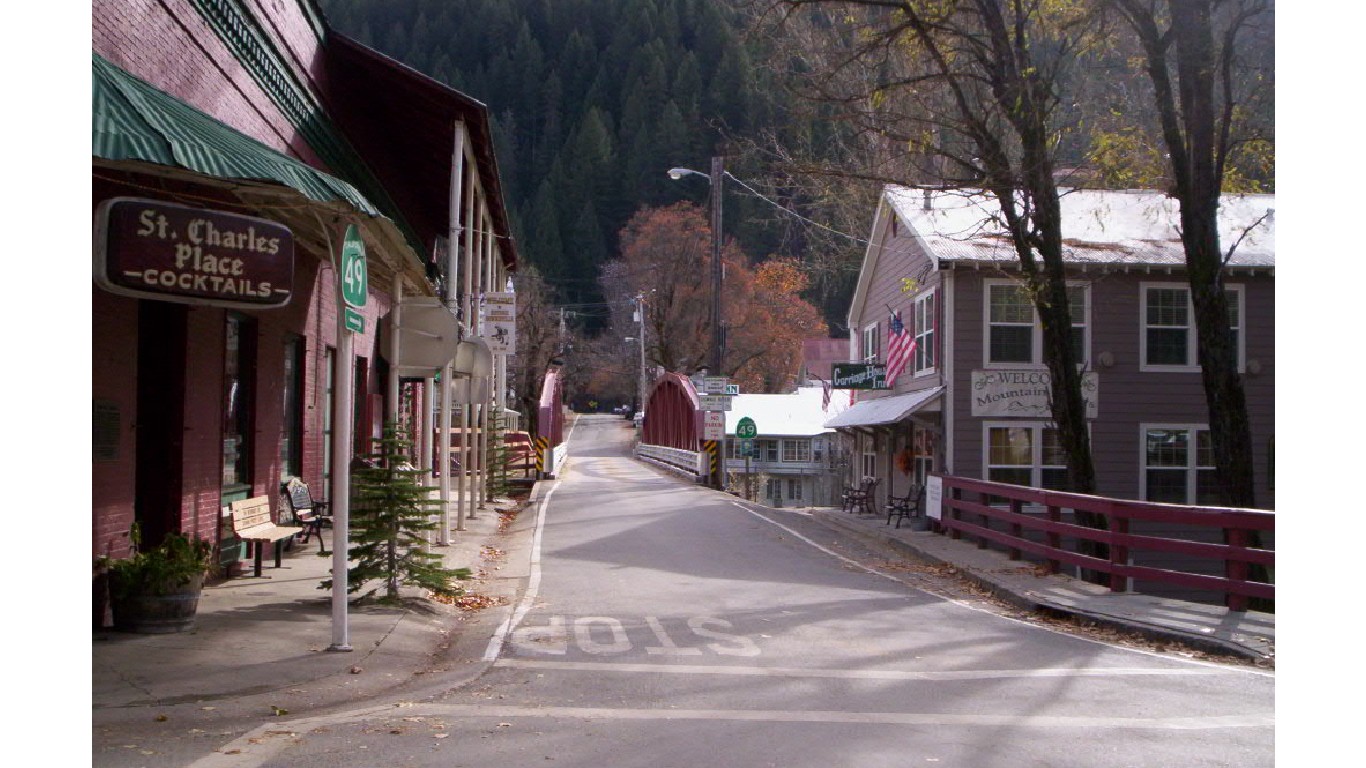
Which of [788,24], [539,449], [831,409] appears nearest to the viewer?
[788,24]

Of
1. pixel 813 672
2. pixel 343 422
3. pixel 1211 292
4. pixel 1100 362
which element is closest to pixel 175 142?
pixel 343 422

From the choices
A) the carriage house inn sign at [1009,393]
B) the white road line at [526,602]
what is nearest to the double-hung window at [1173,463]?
the carriage house inn sign at [1009,393]

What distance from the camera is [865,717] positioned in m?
7.61

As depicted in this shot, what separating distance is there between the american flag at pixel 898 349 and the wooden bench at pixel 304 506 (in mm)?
13738

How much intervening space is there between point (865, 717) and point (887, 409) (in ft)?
61.9

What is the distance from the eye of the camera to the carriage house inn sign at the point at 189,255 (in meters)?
7.16

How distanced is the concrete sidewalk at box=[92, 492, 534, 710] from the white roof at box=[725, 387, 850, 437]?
4374 cm

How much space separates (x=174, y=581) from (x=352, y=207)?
3224mm

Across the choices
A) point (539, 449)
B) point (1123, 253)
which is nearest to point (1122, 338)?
point (1123, 253)

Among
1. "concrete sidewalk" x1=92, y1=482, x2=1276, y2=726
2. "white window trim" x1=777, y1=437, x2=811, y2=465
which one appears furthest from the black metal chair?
"white window trim" x1=777, y1=437, x2=811, y2=465

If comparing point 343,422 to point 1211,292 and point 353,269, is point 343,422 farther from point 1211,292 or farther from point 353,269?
point 1211,292

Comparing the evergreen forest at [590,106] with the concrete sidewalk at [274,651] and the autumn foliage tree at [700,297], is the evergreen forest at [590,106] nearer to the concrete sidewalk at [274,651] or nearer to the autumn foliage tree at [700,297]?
the autumn foliage tree at [700,297]

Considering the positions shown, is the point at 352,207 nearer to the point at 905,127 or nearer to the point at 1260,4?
the point at 905,127

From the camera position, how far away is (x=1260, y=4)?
16141 mm
